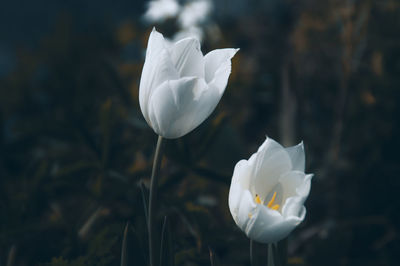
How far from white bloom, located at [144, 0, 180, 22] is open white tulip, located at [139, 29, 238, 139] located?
1.00 meters

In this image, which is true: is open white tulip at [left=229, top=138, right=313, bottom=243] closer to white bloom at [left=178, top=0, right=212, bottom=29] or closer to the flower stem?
the flower stem

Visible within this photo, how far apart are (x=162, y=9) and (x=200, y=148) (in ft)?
2.82

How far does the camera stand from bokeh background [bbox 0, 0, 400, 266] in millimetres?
560

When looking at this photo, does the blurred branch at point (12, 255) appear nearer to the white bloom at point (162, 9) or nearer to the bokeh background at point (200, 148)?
the bokeh background at point (200, 148)

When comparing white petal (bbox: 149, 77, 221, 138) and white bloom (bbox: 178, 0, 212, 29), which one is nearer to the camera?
white petal (bbox: 149, 77, 221, 138)

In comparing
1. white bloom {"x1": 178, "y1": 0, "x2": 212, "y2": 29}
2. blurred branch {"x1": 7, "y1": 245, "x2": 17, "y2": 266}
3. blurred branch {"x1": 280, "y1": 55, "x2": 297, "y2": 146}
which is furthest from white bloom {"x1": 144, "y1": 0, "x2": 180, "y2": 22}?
blurred branch {"x1": 7, "y1": 245, "x2": 17, "y2": 266}

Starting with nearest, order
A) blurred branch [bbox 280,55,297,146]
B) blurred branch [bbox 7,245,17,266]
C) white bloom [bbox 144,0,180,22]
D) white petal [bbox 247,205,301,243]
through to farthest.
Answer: white petal [bbox 247,205,301,243] → blurred branch [bbox 7,245,17,266] → blurred branch [bbox 280,55,297,146] → white bloom [bbox 144,0,180,22]

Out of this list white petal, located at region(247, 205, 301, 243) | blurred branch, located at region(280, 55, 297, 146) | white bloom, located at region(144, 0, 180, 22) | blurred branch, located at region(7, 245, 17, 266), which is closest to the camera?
white petal, located at region(247, 205, 301, 243)

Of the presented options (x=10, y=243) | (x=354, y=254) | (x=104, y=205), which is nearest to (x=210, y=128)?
(x=104, y=205)

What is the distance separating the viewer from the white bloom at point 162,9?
1.33 meters

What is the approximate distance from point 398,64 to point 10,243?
95cm

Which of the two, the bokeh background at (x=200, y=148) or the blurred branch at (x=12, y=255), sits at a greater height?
the bokeh background at (x=200, y=148)

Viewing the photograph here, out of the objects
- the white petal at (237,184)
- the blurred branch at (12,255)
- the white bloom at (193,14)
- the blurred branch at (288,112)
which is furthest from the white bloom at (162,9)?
the white petal at (237,184)

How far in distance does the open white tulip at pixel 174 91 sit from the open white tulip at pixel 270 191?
6 cm
